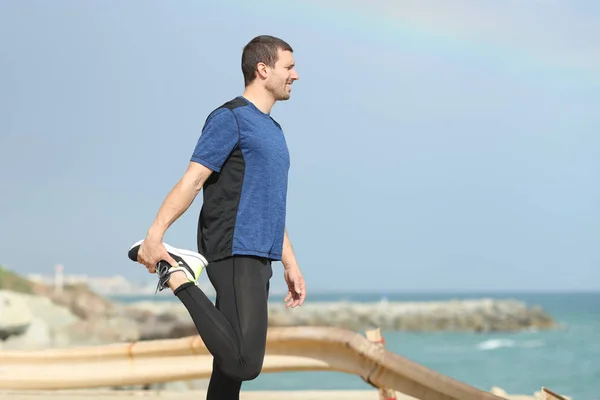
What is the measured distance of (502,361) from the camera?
35.4 metres

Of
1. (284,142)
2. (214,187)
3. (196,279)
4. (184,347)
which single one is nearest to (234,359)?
(196,279)

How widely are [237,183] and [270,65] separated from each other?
0.52 meters

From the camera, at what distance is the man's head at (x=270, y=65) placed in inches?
142

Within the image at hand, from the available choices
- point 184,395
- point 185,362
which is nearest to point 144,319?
point 184,395

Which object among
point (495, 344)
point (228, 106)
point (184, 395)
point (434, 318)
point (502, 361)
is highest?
point (228, 106)

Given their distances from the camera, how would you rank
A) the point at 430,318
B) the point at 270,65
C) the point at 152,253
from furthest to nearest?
the point at 430,318, the point at 270,65, the point at 152,253

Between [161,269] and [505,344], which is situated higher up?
[161,269]

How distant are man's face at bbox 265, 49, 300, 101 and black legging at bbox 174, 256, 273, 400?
712mm

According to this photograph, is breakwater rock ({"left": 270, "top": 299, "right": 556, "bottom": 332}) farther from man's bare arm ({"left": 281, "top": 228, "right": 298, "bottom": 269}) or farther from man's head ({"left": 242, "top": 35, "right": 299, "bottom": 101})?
man's head ({"left": 242, "top": 35, "right": 299, "bottom": 101})

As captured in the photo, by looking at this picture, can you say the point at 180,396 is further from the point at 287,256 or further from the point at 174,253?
the point at 174,253

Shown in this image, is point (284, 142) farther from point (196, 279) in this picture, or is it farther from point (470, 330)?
point (470, 330)

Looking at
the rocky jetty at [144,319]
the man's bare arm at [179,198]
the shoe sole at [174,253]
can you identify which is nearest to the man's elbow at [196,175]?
the man's bare arm at [179,198]

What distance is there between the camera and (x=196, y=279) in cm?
340

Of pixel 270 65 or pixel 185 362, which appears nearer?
pixel 270 65
